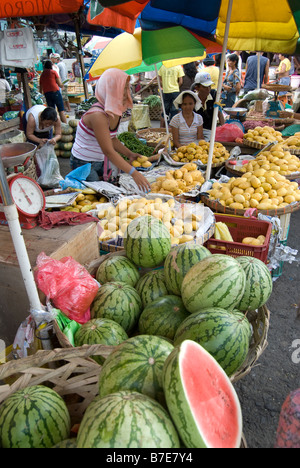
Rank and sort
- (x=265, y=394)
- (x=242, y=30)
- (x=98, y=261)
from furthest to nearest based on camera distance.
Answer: (x=242, y=30) < (x=265, y=394) < (x=98, y=261)

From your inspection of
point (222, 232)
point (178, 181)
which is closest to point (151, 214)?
point (222, 232)

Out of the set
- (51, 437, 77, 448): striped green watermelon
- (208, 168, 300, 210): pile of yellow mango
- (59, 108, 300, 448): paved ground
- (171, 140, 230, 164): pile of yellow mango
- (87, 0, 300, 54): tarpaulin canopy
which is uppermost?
(87, 0, 300, 54): tarpaulin canopy

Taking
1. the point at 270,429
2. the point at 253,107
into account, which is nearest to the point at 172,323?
the point at 270,429

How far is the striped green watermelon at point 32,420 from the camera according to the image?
1.10 meters

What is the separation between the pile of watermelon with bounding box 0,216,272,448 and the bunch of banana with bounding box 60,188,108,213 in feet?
3.66

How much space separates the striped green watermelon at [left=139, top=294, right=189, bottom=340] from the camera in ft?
5.33

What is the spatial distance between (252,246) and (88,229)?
1.35 m

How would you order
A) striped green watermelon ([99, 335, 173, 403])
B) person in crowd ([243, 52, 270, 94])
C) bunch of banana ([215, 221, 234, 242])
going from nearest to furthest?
striped green watermelon ([99, 335, 173, 403]), bunch of banana ([215, 221, 234, 242]), person in crowd ([243, 52, 270, 94])

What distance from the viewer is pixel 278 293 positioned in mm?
3412

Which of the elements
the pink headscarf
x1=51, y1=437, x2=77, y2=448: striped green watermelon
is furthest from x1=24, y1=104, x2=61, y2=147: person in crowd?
x1=51, y1=437, x2=77, y2=448: striped green watermelon

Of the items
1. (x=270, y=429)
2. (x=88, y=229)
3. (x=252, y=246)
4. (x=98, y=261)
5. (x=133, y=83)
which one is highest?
(x=133, y=83)

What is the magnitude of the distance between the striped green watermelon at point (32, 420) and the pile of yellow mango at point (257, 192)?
2726 millimetres

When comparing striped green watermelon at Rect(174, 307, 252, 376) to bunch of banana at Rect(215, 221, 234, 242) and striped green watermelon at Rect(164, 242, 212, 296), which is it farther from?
bunch of banana at Rect(215, 221, 234, 242)
